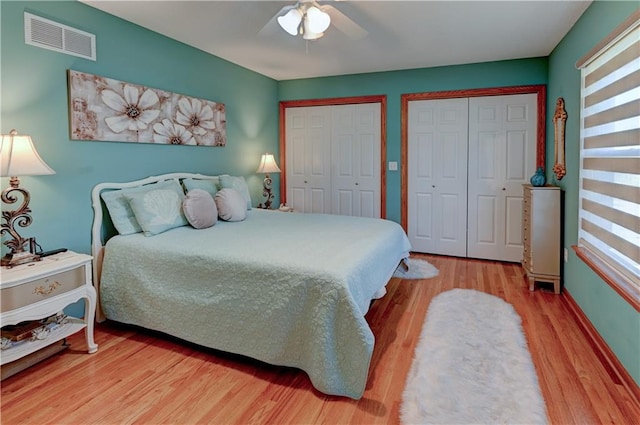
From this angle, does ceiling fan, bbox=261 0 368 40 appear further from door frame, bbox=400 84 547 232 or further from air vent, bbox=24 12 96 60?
door frame, bbox=400 84 547 232

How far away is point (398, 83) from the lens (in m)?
4.99

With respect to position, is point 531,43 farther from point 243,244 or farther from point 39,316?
point 39,316

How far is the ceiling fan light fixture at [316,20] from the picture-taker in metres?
2.35

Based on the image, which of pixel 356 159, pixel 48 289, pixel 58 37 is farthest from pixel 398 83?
pixel 48 289

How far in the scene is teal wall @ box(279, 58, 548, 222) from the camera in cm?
445

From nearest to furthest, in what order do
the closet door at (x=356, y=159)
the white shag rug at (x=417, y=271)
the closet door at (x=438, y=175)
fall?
1. the white shag rug at (x=417, y=271)
2. the closet door at (x=438, y=175)
3. the closet door at (x=356, y=159)

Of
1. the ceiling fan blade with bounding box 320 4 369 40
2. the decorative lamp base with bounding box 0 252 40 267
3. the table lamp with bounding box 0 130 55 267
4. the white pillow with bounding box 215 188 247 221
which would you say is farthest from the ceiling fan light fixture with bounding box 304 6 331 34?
the decorative lamp base with bounding box 0 252 40 267

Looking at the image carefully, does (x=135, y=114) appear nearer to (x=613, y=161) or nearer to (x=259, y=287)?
(x=259, y=287)

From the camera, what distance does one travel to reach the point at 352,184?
5398 millimetres

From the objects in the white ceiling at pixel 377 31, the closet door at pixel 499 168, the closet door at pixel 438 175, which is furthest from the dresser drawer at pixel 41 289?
the closet door at pixel 499 168

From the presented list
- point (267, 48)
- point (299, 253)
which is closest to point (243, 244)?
point (299, 253)

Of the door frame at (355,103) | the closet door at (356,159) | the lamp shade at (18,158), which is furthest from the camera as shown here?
the closet door at (356,159)

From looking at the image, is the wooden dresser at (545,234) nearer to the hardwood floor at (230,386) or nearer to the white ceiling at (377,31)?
the hardwood floor at (230,386)

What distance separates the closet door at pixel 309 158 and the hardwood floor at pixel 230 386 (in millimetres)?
2907
